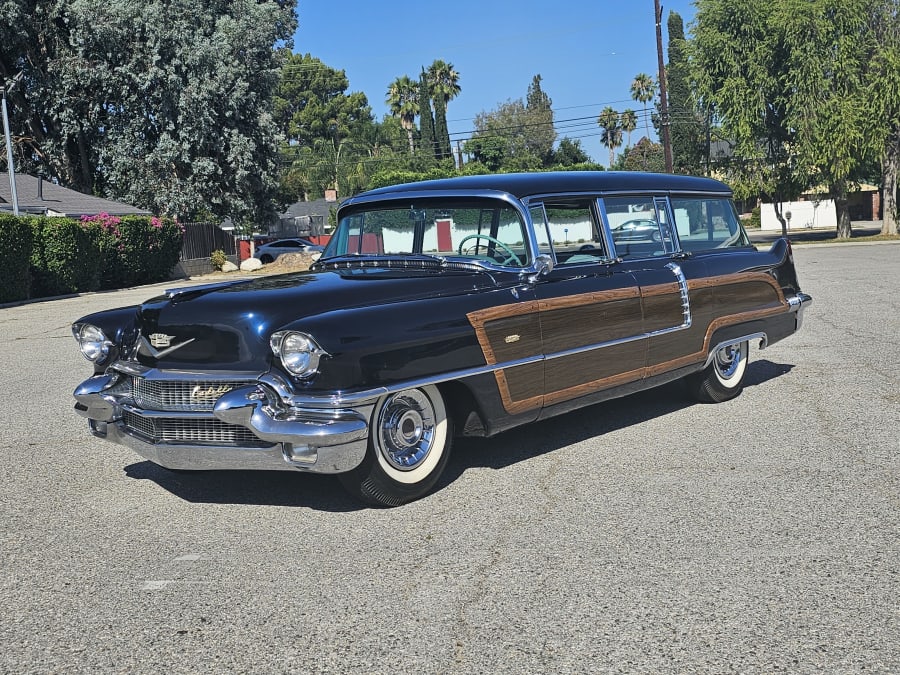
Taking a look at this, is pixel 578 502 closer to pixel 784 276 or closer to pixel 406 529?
pixel 406 529

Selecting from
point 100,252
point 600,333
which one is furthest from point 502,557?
point 100,252

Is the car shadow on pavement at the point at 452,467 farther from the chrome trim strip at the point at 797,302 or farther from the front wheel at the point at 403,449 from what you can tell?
the chrome trim strip at the point at 797,302

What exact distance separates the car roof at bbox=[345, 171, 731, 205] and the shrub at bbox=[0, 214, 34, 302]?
59.5 ft

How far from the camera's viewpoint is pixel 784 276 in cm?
768

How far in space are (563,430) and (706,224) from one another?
2125mm

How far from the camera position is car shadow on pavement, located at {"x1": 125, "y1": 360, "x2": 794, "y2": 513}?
16.8ft

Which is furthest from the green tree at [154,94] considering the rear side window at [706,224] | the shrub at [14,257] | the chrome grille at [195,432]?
the chrome grille at [195,432]

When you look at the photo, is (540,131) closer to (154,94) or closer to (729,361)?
(154,94)

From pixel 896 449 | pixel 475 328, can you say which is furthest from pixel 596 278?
pixel 896 449

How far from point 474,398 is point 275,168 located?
3909cm

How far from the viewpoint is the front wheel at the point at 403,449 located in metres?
4.70

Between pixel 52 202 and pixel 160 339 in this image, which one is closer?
pixel 160 339

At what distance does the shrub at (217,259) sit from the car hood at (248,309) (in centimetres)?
3441

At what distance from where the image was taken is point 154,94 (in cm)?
3778
